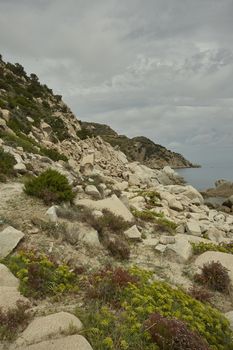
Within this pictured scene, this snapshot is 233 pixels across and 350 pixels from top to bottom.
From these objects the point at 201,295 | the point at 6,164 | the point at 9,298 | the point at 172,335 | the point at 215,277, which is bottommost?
the point at 201,295

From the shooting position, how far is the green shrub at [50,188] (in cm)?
1163

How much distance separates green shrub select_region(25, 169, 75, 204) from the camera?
11633 mm

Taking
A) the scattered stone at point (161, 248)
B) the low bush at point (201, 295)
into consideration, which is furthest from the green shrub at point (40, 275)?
the scattered stone at point (161, 248)

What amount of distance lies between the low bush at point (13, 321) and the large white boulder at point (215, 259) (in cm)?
529

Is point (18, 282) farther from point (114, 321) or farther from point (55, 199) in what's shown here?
point (55, 199)

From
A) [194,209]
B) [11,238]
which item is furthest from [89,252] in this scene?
[194,209]

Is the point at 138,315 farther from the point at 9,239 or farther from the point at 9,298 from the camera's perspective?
the point at 9,239

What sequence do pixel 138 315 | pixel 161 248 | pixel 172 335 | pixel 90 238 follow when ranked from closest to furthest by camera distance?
1. pixel 172 335
2. pixel 138 315
3. pixel 90 238
4. pixel 161 248

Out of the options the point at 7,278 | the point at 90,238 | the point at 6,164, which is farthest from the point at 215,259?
the point at 6,164

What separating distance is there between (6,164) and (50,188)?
3.44 metres

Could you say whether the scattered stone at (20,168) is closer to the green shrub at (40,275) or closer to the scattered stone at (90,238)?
the scattered stone at (90,238)

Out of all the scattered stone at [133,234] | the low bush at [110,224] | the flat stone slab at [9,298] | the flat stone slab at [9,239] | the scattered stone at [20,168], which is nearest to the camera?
the flat stone slab at [9,298]

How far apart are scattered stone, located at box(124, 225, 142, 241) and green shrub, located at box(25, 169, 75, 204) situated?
249cm

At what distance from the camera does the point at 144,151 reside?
111688 millimetres
